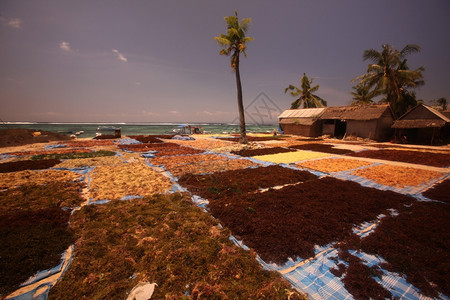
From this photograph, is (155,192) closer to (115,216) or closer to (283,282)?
(115,216)

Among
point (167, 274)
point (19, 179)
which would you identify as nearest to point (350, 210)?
point (167, 274)

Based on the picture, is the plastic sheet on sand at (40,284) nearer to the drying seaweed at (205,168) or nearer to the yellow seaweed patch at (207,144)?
the drying seaweed at (205,168)

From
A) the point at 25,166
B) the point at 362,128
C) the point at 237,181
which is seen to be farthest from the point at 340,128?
the point at 25,166

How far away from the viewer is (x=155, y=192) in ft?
18.9

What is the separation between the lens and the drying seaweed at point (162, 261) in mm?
2348

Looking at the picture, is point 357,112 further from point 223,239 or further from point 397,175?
point 223,239

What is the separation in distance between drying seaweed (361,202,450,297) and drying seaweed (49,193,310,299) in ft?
6.45

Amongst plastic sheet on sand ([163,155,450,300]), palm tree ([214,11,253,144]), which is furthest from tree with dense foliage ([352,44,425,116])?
plastic sheet on sand ([163,155,450,300])

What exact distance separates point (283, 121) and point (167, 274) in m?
32.2

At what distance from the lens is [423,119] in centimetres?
1864

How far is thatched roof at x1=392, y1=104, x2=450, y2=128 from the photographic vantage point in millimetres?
17328

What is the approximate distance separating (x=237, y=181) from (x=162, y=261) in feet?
13.9

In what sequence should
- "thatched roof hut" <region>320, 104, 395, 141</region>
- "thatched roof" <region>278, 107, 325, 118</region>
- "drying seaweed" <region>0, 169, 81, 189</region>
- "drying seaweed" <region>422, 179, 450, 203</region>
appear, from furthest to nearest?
"thatched roof" <region>278, 107, 325, 118</region>, "thatched roof hut" <region>320, 104, 395, 141</region>, "drying seaweed" <region>0, 169, 81, 189</region>, "drying seaweed" <region>422, 179, 450, 203</region>

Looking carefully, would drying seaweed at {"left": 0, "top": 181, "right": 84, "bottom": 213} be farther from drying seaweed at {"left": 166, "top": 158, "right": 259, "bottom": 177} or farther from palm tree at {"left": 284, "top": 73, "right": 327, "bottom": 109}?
palm tree at {"left": 284, "top": 73, "right": 327, "bottom": 109}
